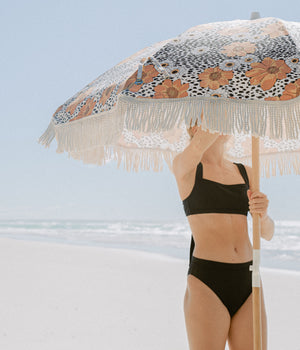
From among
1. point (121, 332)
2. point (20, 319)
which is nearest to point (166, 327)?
point (121, 332)

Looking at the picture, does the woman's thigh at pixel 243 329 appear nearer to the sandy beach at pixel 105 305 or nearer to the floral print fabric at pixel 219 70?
the floral print fabric at pixel 219 70

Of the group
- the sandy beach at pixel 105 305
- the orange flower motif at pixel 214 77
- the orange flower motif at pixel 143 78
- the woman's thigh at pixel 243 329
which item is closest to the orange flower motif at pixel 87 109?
the orange flower motif at pixel 143 78

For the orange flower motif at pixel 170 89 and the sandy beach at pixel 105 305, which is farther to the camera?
the sandy beach at pixel 105 305

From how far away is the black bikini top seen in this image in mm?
2559

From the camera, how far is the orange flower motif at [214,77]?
6.10 feet

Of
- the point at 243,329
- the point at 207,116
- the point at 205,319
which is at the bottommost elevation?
the point at 243,329

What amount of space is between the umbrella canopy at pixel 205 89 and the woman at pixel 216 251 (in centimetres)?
51

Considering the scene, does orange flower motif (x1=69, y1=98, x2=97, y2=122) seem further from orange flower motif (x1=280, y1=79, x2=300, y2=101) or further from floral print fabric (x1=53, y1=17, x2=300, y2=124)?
orange flower motif (x1=280, y1=79, x2=300, y2=101)

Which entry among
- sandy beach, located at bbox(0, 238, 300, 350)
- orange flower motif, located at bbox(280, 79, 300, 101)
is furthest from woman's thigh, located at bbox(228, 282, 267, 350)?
sandy beach, located at bbox(0, 238, 300, 350)

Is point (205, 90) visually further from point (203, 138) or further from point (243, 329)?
point (243, 329)

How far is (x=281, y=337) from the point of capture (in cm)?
555

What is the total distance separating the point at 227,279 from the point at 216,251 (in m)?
0.17

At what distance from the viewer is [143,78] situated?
1905 millimetres

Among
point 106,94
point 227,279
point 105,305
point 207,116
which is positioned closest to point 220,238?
point 227,279
